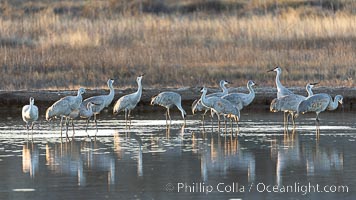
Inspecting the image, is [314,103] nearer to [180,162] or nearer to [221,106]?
[221,106]

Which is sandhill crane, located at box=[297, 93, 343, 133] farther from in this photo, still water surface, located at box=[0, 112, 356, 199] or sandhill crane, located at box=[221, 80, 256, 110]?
sandhill crane, located at box=[221, 80, 256, 110]

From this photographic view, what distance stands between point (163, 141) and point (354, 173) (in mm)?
4107

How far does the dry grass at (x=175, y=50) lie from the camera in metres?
24.2

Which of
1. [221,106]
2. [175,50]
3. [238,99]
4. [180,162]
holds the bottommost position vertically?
[180,162]

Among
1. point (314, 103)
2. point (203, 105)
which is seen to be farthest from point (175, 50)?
point (314, 103)

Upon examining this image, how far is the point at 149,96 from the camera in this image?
2236 cm

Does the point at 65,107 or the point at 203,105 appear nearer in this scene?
the point at 65,107

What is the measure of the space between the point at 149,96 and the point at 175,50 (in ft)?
12.9

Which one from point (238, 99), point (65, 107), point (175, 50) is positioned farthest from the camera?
point (175, 50)

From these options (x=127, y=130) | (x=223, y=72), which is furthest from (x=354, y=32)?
(x=127, y=130)

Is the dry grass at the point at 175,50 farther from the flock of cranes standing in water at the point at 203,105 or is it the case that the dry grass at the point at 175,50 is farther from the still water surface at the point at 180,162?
the still water surface at the point at 180,162

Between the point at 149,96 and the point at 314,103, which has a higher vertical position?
the point at 149,96

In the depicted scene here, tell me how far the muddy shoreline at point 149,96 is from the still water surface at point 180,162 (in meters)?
3.22

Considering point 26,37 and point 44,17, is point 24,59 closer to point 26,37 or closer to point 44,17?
point 26,37
